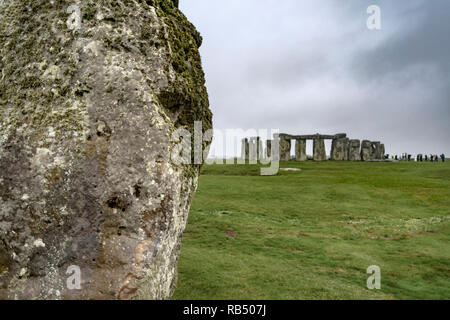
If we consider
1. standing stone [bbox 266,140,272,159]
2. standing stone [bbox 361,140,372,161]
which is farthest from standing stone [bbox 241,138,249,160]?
standing stone [bbox 361,140,372,161]

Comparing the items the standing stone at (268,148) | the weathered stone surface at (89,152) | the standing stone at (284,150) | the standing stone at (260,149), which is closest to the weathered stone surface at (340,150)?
the standing stone at (284,150)

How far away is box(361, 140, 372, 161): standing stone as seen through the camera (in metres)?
46.5

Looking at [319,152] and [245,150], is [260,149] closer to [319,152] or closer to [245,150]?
[245,150]

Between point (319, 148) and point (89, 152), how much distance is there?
139 ft

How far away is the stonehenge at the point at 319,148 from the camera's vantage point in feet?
147

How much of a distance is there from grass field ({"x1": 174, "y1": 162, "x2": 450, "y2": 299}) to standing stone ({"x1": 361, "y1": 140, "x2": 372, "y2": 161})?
89.1ft

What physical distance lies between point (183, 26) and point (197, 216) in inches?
328

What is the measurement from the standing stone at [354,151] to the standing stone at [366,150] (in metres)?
0.46

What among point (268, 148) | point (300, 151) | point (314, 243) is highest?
point (268, 148)

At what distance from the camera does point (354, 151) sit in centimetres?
4650

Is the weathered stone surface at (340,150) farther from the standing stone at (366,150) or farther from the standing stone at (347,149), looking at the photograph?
the standing stone at (366,150)

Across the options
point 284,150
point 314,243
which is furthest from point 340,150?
point 314,243
